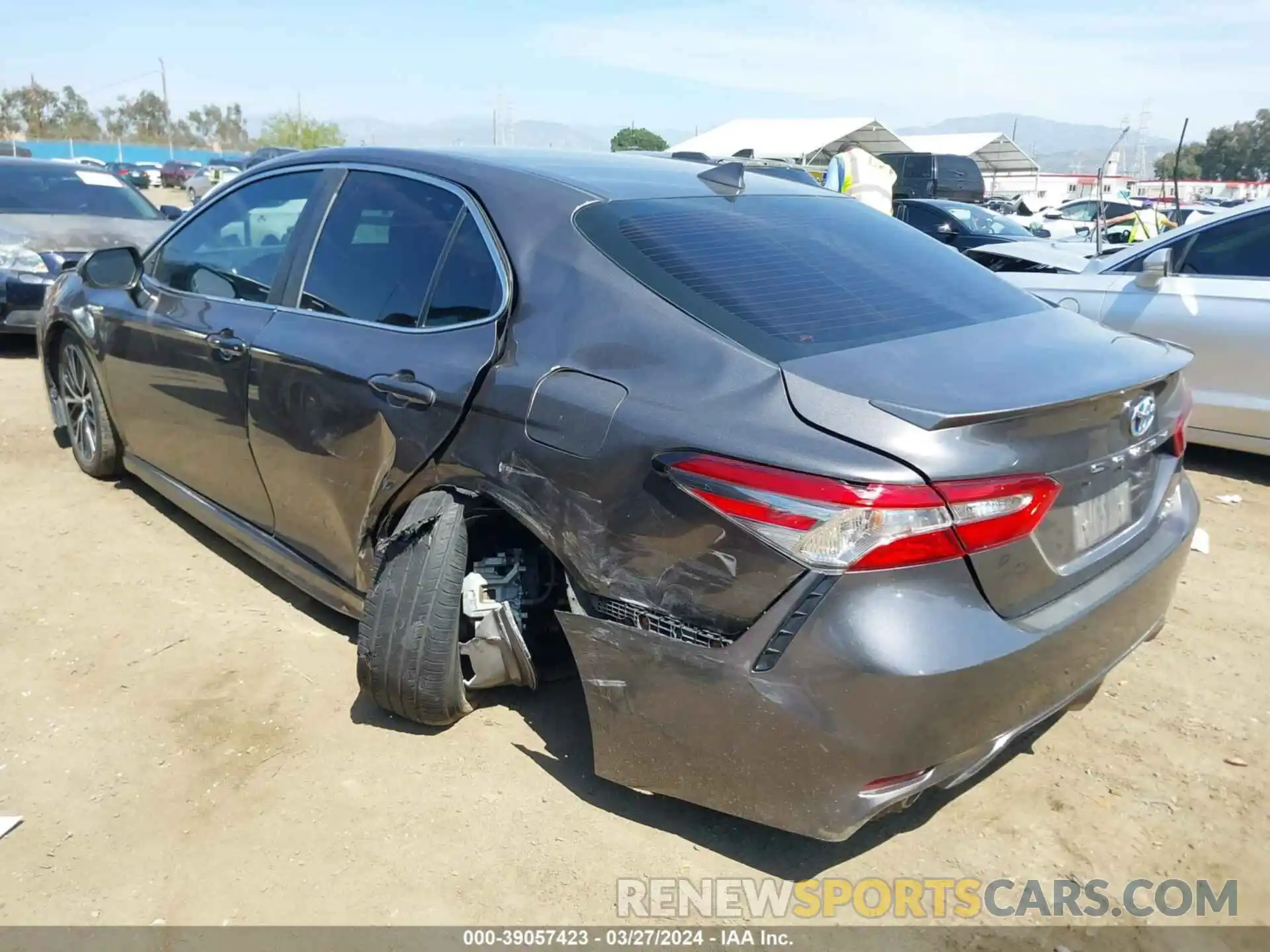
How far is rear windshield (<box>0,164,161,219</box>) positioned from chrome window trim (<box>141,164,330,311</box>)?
5.75m

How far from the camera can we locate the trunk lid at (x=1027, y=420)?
2.12 meters

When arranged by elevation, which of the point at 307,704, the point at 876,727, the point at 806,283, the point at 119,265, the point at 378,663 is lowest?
the point at 307,704

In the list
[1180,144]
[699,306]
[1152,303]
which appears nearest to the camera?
[699,306]

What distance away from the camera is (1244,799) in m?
2.85

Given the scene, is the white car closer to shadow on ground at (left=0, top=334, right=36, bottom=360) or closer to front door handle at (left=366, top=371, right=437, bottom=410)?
shadow on ground at (left=0, top=334, right=36, bottom=360)

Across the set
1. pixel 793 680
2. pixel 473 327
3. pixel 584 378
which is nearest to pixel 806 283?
pixel 584 378

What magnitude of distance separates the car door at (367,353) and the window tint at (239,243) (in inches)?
10.0

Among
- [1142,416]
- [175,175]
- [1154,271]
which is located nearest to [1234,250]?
[1154,271]

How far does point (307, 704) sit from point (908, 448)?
2.17 metres

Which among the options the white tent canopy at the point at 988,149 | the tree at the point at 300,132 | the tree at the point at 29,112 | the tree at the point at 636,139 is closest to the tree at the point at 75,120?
the tree at the point at 29,112

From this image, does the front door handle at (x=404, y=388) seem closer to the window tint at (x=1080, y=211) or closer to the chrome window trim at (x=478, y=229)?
the chrome window trim at (x=478, y=229)

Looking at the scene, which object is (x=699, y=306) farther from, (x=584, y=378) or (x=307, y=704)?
(x=307, y=704)

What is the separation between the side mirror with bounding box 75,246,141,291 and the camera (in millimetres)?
4461

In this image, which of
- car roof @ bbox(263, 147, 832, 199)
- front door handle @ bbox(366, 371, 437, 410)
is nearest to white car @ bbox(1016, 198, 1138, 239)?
car roof @ bbox(263, 147, 832, 199)
